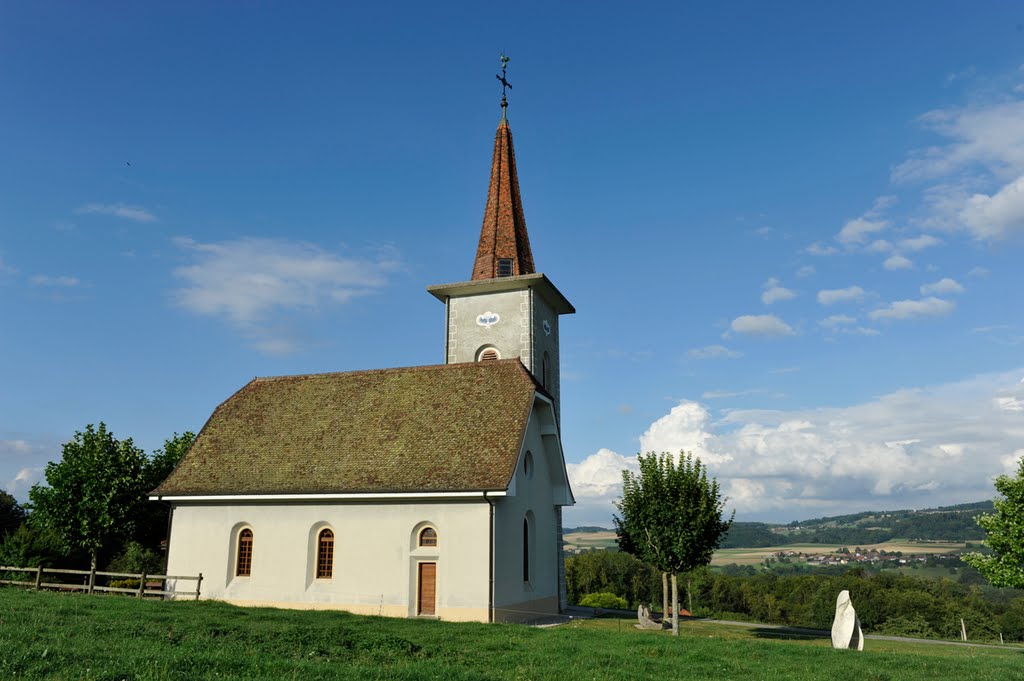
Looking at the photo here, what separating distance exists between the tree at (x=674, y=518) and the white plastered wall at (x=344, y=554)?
5.41 metres

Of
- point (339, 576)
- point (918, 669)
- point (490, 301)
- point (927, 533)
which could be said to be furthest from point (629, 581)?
point (927, 533)

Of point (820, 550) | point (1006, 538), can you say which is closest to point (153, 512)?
point (1006, 538)

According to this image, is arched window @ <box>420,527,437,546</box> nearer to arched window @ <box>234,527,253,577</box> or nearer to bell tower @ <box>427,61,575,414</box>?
arched window @ <box>234,527,253,577</box>

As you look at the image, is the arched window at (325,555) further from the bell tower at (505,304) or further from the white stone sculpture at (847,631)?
the white stone sculpture at (847,631)

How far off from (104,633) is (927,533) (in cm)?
20713

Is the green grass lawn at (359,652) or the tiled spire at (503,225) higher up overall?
the tiled spire at (503,225)

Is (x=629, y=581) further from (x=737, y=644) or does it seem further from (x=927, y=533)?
(x=927, y=533)

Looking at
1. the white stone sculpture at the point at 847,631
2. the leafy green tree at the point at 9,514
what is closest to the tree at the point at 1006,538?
the white stone sculpture at the point at 847,631

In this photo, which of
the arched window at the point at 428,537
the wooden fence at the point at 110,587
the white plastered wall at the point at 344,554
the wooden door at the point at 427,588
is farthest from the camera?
the wooden fence at the point at 110,587

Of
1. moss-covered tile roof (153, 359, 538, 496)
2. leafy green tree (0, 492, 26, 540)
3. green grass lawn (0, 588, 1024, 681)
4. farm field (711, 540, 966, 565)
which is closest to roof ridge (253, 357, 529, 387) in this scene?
moss-covered tile roof (153, 359, 538, 496)

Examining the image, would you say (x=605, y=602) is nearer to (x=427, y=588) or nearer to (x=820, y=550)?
(x=427, y=588)

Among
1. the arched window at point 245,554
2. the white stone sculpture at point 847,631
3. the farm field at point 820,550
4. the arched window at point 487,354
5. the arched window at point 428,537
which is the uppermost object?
the arched window at point 487,354

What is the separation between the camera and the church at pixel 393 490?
2434 cm

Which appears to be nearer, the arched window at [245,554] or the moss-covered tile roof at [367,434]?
the moss-covered tile roof at [367,434]
